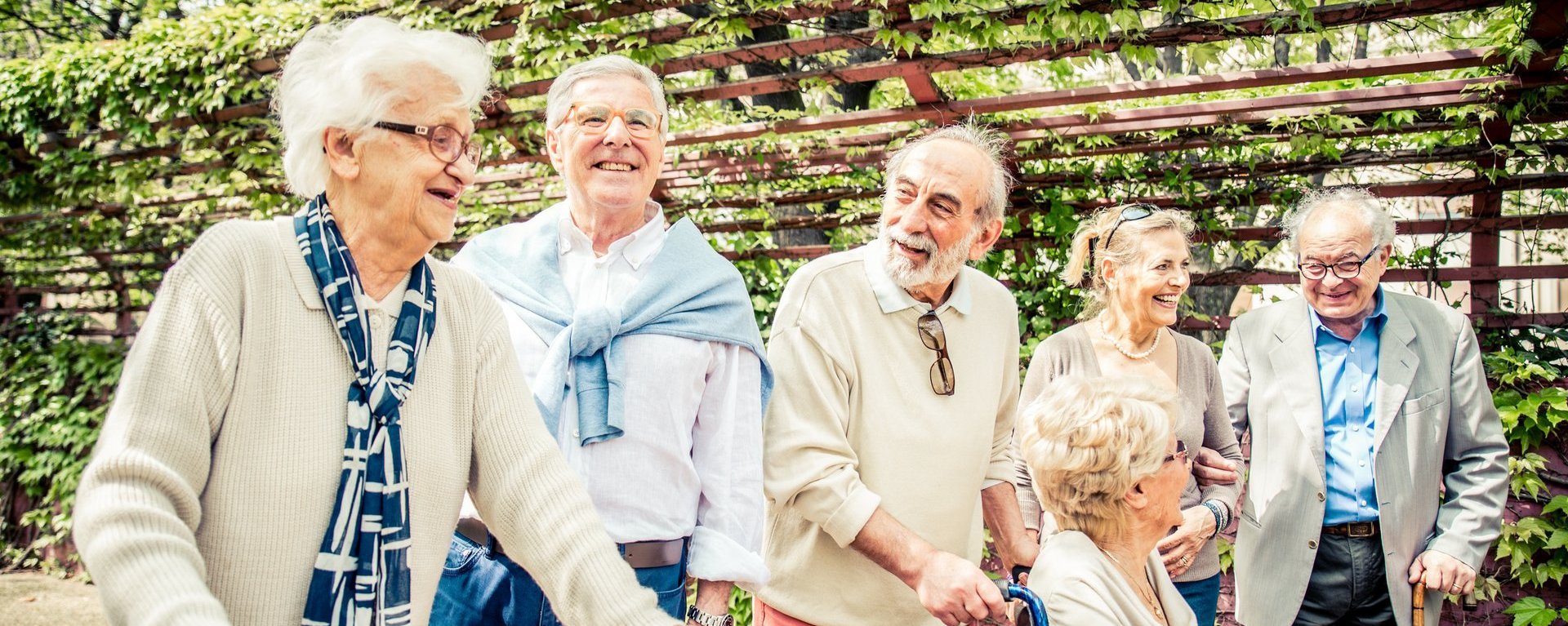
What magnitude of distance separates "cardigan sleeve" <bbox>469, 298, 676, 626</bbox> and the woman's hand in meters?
1.75

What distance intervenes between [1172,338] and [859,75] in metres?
1.84

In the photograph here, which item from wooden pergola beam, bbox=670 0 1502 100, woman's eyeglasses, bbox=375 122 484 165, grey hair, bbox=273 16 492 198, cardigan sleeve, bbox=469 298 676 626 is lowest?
cardigan sleeve, bbox=469 298 676 626

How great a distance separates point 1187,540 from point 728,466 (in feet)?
4.61

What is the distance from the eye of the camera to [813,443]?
7.03ft

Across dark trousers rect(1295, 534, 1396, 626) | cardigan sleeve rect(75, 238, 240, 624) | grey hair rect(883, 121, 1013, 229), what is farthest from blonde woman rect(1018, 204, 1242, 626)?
cardigan sleeve rect(75, 238, 240, 624)

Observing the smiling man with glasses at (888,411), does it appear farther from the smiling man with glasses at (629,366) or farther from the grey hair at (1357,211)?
the grey hair at (1357,211)

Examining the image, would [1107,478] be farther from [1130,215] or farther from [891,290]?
[1130,215]

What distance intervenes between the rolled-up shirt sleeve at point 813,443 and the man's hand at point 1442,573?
1.78 meters

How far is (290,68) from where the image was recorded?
1534 millimetres

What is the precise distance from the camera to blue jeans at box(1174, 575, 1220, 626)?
2.83 metres

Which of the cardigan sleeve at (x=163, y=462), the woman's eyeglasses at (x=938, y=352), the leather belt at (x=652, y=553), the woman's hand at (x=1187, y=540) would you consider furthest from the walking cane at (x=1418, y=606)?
the cardigan sleeve at (x=163, y=462)

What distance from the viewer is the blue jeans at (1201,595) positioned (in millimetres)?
2832

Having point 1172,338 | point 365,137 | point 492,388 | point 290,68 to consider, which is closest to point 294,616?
point 492,388

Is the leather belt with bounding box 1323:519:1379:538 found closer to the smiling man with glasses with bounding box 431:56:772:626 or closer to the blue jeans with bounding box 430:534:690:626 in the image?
the smiling man with glasses with bounding box 431:56:772:626
